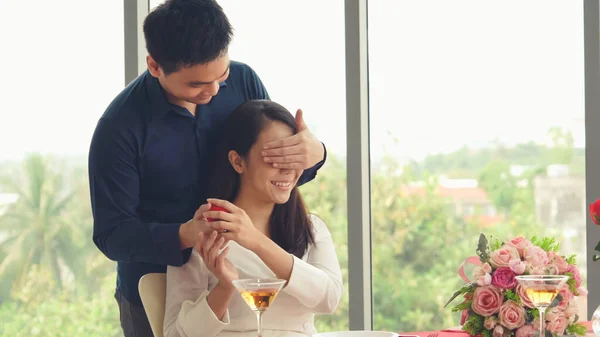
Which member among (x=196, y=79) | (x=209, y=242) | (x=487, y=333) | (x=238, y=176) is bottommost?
(x=487, y=333)

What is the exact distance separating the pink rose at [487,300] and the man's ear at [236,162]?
710 mm

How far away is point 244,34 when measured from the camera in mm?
3600

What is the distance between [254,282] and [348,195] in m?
1.76

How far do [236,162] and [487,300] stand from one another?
0.76 m

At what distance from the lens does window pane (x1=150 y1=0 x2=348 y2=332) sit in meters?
3.52

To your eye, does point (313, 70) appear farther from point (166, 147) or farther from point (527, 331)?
point (527, 331)

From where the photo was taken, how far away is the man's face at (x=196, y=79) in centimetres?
212

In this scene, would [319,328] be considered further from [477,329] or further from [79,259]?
[477,329]

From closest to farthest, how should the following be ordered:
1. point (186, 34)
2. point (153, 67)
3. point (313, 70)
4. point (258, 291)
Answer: point (258, 291), point (186, 34), point (153, 67), point (313, 70)

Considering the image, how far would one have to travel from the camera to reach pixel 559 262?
201cm

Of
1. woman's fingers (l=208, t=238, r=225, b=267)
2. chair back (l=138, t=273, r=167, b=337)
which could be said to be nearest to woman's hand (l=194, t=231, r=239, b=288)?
woman's fingers (l=208, t=238, r=225, b=267)

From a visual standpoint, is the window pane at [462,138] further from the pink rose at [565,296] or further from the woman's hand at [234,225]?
the woman's hand at [234,225]

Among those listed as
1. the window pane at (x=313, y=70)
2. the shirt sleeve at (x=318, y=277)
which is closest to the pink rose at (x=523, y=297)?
the shirt sleeve at (x=318, y=277)

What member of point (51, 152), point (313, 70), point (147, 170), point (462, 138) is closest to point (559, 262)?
point (147, 170)
